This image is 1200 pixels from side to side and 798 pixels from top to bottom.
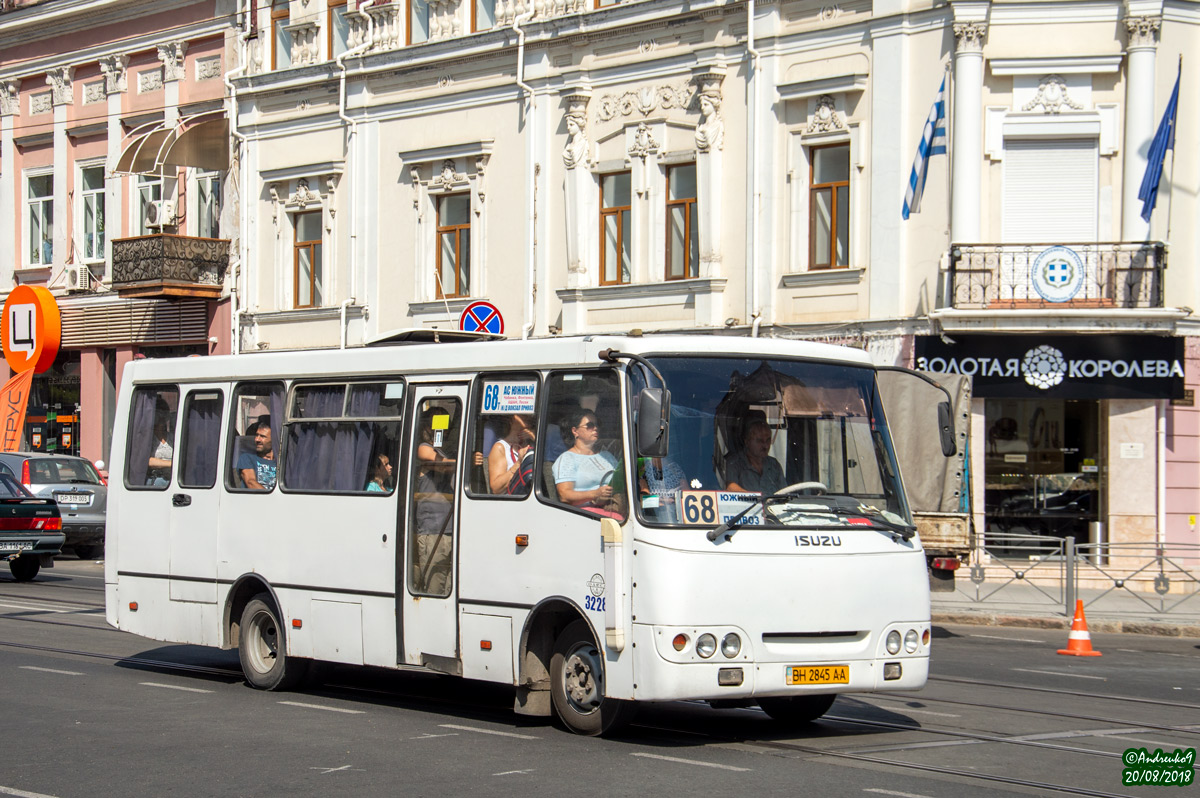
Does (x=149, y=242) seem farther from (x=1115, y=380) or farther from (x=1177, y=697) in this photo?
(x=1177, y=697)

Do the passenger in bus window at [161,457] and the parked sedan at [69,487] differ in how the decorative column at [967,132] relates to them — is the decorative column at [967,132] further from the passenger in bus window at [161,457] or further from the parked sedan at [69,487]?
the parked sedan at [69,487]

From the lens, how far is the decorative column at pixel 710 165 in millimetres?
26531

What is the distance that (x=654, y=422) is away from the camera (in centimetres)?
915

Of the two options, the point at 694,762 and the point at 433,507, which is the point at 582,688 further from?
the point at 433,507

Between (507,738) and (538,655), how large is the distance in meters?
0.63

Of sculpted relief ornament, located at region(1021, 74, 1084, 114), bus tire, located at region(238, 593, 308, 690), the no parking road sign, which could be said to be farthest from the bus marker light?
sculpted relief ornament, located at region(1021, 74, 1084, 114)

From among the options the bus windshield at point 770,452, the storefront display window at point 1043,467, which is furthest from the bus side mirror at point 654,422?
the storefront display window at point 1043,467

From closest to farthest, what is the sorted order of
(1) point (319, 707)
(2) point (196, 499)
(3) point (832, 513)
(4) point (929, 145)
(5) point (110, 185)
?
(3) point (832, 513) → (1) point (319, 707) → (2) point (196, 499) → (4) point (929, 145) → (5) point (110, 185)

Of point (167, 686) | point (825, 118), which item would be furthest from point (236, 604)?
point (825, 118)

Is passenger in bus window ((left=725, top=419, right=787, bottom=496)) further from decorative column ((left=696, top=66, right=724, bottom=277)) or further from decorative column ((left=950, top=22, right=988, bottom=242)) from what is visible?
decorative column ((left=696, top=66, right=724, bottom=277))

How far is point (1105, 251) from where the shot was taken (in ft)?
77.2

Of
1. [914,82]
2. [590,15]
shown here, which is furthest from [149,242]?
[914,82]

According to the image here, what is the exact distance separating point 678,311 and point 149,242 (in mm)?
13248

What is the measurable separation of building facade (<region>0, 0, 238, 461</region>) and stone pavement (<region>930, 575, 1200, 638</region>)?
771 inches
